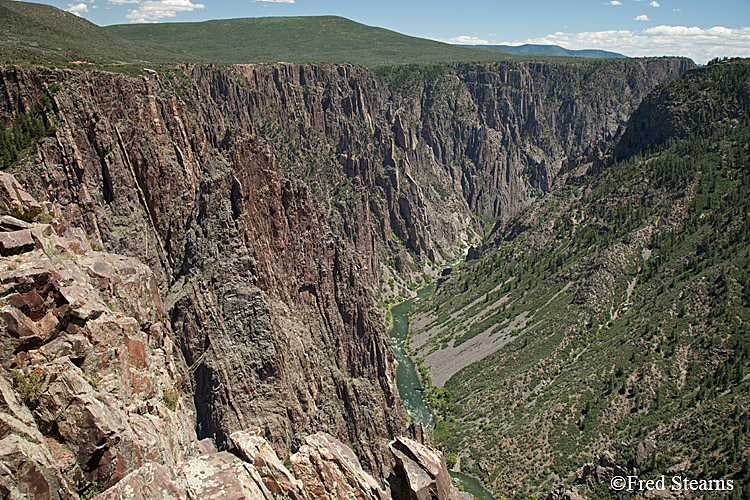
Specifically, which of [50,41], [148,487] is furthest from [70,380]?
[50,41]

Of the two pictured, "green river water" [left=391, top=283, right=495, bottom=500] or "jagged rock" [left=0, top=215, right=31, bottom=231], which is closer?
"jagged rock" [left=0, top=215, right=31, bottom=231]

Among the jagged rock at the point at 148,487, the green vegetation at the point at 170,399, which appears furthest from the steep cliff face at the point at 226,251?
the jagged rock at the point at 148,487

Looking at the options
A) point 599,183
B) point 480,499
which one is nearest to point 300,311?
point 480,499

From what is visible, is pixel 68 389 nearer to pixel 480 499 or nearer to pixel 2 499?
pixel 2 499

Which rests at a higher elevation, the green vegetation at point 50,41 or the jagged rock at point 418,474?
the green vegetation at point 50,41

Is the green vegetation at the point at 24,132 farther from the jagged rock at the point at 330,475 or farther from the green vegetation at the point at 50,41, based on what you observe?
the jagged rock at the point at 330,475

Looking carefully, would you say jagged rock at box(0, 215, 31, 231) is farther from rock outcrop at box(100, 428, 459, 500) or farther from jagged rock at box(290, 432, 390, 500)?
jagged rock at box(290, 432, 390, 500)

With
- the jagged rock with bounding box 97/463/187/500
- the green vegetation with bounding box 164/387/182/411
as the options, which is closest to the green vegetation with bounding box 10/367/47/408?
the jagged rock with bounding box 97/463/187/500
